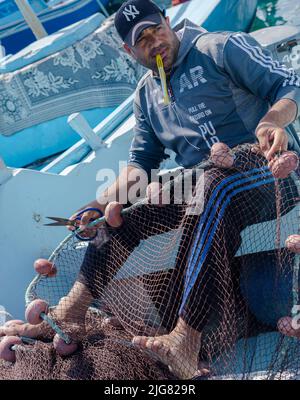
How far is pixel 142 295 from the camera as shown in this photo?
2305mm

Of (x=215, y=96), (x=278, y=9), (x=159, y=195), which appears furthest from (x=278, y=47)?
(x=278, y=9)

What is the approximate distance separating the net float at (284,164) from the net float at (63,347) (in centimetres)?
100

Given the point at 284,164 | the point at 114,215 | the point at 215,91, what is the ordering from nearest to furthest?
the point at 284,164
the point at 114,215
the point at 215,91

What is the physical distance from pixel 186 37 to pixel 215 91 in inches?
12.4

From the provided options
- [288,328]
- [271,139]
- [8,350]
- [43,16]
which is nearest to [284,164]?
[271,139]

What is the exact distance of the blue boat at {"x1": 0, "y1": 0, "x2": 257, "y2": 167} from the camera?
6.22m

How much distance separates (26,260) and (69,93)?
11.1 ft

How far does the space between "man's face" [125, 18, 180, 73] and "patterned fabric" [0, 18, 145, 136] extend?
369 centimetres

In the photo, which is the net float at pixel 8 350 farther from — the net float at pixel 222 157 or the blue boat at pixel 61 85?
the blue boat at pixel 61 85

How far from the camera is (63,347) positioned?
6.82ft

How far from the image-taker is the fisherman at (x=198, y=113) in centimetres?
203

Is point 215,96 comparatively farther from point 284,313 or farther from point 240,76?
point 284,313

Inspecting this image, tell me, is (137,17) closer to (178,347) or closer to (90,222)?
(90,222)

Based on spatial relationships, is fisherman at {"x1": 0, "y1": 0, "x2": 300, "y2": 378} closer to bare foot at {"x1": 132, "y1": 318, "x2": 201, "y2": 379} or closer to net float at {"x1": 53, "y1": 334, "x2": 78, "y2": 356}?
bare foot at {"x1": 132, "y1": 318, "x2": 201, "y2": 379}
